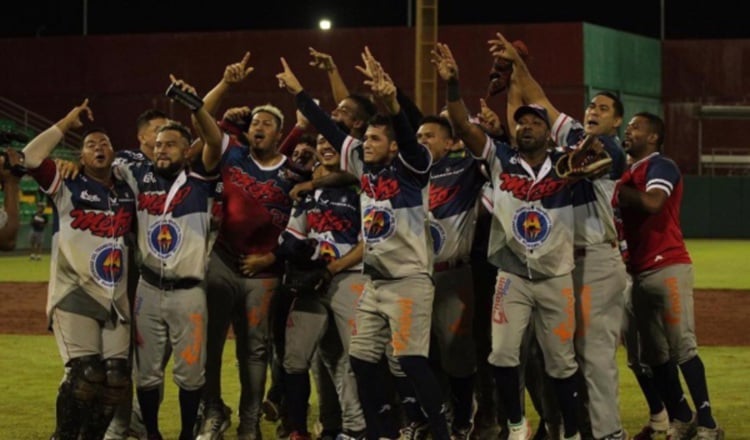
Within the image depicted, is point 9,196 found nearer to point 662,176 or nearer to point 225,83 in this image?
point 225,83

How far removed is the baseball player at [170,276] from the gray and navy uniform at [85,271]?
26 centimetres

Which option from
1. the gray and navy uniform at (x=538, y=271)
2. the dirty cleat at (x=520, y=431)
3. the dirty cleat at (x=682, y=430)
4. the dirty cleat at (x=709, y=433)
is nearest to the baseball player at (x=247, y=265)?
the gray and navy uniform at (x=538, y=271)

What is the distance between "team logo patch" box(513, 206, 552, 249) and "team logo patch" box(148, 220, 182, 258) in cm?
206

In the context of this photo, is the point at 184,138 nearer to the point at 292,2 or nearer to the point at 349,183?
the point at 349,183

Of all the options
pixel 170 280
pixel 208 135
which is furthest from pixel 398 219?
pixel 170 280

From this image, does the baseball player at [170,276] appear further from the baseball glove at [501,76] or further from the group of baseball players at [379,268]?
the baseball glove at [501,76]

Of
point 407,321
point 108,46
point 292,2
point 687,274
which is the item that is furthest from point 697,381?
point 292,2

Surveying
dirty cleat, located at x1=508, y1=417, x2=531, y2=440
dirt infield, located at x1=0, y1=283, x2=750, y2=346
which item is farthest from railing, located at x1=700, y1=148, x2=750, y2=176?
dirty cleat, located at x1=508, y1=417, x2=531, y2=440

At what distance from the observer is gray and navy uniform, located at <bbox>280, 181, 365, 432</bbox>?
26.7 feet

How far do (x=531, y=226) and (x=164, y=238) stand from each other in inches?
87.6

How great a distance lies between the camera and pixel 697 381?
8203 mm

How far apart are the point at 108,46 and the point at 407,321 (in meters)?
31.8

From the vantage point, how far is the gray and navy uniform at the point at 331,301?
26.7ft

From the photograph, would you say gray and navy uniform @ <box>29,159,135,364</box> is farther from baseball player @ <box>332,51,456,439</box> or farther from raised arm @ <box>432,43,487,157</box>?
raised arm @ <box>432,43,487,157</box>
